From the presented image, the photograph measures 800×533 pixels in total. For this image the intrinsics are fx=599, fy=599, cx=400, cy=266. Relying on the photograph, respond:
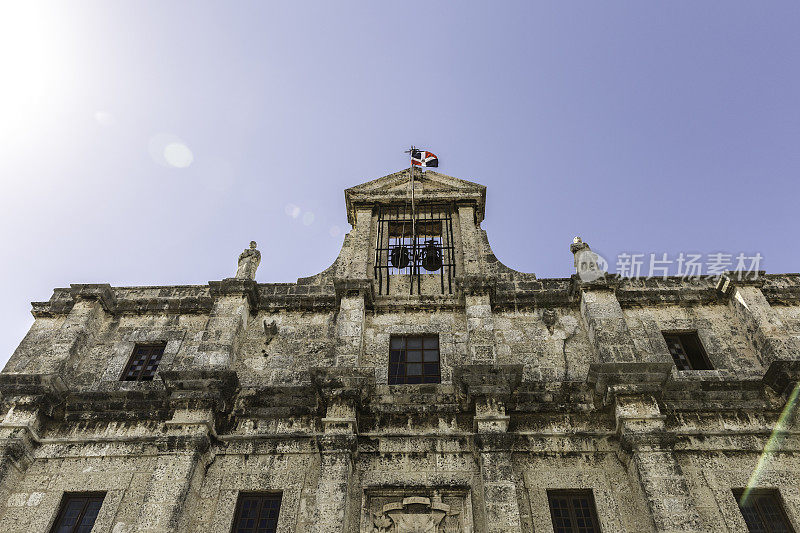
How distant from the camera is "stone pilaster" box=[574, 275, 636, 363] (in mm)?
14125

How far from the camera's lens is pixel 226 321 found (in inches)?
619

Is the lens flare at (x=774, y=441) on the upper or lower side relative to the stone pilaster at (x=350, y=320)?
lower

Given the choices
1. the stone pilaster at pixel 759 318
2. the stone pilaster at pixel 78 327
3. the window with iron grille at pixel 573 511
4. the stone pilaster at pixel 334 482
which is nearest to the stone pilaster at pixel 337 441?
the stone pilaster at pixel 334 482

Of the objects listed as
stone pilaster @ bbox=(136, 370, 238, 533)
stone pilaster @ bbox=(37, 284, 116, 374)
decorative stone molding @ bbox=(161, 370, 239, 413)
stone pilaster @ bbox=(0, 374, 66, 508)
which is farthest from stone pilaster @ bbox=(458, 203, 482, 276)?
stone pilaster @ bbox=(0, 374, 66, 508)

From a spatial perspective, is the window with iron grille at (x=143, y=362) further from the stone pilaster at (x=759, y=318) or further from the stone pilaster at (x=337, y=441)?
the stone pilaster at (x=759, y=318)

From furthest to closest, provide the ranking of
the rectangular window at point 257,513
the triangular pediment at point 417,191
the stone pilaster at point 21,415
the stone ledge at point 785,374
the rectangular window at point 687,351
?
the triangular pediment at point 417,191
the rectangular window at point 687,351
the stone ledge at point 785,374
the stone pilaster at point 21,415
the rectangular window at point 257,513

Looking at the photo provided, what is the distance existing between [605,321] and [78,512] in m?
12.8

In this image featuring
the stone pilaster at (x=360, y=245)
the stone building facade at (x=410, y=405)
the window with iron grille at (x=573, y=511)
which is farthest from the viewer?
the stone pilaster at (x=360, y=245)

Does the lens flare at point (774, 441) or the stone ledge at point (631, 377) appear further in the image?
the stone ledge at point (631, 377)

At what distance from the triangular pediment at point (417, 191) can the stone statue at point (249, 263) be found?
3.58 metres

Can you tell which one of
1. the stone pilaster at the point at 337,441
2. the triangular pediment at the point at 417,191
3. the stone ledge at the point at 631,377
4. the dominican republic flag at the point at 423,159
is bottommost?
the stone pilaster at the point at 337,441

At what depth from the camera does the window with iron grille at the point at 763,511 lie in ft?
39.1

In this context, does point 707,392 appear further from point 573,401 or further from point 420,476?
point 420,476

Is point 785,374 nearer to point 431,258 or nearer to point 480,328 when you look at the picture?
point 480,328
